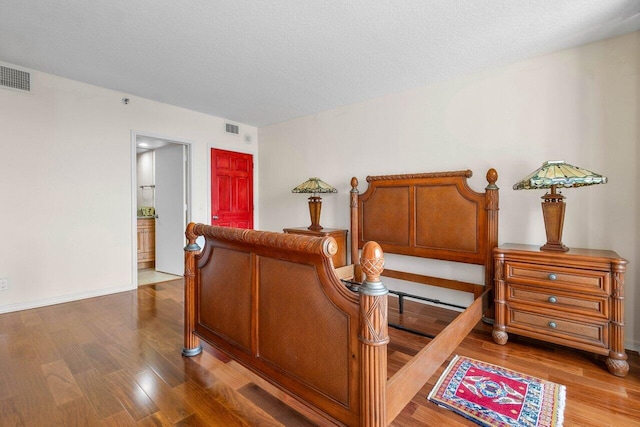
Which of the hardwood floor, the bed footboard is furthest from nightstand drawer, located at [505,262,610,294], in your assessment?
the bed footboard

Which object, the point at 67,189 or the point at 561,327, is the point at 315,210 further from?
the point at 67,189

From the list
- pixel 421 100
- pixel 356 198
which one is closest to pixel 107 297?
pixel 356 198

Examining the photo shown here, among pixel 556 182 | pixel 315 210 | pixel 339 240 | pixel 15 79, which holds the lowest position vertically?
pixel 339 240

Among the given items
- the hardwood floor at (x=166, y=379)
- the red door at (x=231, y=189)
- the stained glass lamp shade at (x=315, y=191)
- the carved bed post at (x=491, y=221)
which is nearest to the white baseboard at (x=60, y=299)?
the hardwood floor at (x=166, y=379)

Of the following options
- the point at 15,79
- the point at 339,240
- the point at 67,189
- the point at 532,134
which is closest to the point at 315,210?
the point at 339,240

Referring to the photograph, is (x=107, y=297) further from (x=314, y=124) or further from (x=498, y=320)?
(x=498, y=320)

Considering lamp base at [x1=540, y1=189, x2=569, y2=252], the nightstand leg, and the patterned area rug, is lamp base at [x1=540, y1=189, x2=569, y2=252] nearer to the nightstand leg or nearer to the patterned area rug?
the nightstand leg

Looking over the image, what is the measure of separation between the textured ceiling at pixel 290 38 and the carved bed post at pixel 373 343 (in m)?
1.97

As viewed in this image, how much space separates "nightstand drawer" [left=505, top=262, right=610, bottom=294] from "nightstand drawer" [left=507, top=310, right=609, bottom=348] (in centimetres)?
25

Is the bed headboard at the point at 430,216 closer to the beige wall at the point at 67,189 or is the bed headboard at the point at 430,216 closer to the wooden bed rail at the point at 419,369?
the wooden bed rail at the point at 419,369

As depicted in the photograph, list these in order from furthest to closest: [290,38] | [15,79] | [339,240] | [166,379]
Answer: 1. [339,240]
2. [15,79]
3. [290,38]
4. [166,379]

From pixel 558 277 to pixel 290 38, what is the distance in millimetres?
2841

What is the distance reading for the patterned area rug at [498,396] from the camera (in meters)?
1.54

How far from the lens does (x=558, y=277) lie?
216 centimetres
